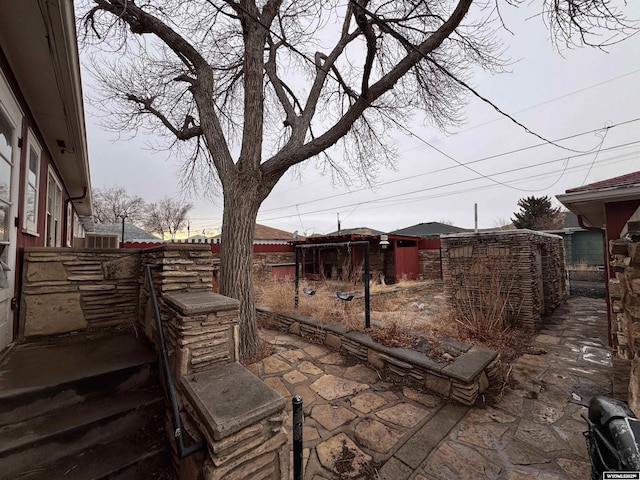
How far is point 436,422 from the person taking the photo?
2.17 metres

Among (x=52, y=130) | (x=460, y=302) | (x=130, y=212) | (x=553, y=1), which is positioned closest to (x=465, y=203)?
(x=460, y=302)

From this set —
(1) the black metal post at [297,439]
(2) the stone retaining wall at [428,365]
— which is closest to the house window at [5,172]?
(1) the black metal post at [297,439]

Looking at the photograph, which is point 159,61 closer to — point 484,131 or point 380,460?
point 380,460

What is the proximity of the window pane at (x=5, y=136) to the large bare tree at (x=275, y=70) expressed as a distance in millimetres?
1802

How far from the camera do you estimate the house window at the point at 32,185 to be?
8.39ft

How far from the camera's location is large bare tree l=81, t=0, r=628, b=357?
310 cm

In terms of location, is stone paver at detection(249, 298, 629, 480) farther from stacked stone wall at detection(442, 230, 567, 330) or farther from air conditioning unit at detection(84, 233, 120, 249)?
air conditioning unit at detection(84, 233, 120, 249)

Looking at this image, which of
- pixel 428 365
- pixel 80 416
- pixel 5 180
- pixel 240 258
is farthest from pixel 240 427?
pixel 5 180

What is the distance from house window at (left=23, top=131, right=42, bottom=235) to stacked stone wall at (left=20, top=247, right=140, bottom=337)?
0.46m

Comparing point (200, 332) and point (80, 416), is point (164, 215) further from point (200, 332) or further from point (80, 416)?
point (200, 332)

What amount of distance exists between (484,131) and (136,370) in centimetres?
1288

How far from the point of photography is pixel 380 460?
177cm

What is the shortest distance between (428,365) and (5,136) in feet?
14.3

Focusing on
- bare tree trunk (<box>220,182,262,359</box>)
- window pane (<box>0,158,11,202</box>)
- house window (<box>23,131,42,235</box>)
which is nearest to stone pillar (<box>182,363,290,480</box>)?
bare tree trunk (<box>220,182,262,359</box>)
